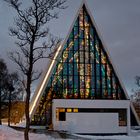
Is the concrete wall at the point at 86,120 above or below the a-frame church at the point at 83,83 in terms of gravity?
below

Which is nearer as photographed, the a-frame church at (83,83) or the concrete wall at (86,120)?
the concrete wall at (86,120)

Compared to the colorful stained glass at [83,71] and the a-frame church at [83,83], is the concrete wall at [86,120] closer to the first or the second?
the a-frame church at [83,83]

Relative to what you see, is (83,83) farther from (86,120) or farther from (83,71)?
(86,120)

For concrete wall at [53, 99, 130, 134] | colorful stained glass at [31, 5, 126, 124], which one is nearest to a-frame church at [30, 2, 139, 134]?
colorful stained glass at [31, 5, 126, 124]

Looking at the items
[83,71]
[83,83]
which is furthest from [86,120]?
[83,71]

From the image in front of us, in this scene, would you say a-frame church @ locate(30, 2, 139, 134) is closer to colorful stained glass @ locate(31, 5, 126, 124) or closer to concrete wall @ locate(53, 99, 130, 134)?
colorful stained glass @ locate(31, 5, 126, 124)

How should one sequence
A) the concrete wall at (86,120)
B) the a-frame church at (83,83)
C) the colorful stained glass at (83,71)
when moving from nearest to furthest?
1. the concrete wall at (86,120)
2. the a-frame church at (83,83)
3. the colorful stained glass at (83,71)

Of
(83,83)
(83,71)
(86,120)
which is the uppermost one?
(83,71)

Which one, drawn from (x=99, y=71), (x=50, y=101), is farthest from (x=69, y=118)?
(x=99, y=71)

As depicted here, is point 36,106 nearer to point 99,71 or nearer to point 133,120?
point 99,71

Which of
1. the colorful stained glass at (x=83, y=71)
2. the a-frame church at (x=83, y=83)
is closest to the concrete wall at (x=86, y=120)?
the a-frame church at (x=83, y=83)

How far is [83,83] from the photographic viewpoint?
5438 cm

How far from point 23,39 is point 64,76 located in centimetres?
3357

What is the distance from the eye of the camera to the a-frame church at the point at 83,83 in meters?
48.8
